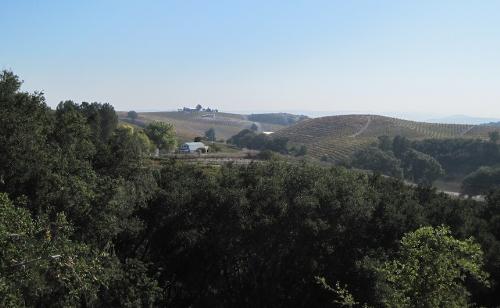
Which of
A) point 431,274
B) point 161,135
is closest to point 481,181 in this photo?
point 161,135

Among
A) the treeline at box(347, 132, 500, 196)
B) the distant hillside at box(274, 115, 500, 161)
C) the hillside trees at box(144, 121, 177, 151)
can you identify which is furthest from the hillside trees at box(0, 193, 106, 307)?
the distant hillside at box(274, 115, 500, 161)

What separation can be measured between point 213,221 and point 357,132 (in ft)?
505

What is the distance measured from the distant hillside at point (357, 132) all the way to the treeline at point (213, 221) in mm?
102262

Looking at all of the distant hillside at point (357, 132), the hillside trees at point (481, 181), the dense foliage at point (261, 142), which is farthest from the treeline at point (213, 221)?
the dense foliage at point (261, 142)

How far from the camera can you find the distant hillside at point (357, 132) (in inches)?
5688

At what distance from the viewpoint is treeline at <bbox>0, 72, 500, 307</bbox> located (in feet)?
68.1

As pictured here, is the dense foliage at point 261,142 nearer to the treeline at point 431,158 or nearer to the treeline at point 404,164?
the treeline at point 431,158

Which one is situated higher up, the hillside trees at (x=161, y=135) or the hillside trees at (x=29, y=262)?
the hillside trees at (x=29, y=262)

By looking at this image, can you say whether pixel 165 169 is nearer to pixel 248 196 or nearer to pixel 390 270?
pixel 248 196

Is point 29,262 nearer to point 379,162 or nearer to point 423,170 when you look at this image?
point 423,170

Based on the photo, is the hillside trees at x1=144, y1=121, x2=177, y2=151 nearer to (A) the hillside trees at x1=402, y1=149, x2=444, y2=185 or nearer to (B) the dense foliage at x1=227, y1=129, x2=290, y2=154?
(B) the dense foliage at x1=227, y1=129, x2=290, y2=154

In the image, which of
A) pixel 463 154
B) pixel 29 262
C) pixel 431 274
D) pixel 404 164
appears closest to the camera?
pixel 29 262

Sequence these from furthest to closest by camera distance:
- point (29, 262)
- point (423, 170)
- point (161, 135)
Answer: point (423, 170) → point (161, 135) → point (29, 262)

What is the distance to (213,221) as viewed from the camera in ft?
85.8
